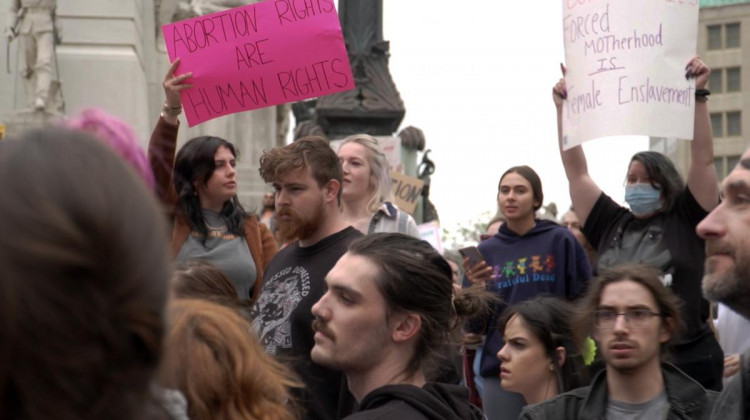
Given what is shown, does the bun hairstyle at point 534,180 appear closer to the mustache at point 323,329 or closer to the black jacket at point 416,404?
the mustache at point 323,329

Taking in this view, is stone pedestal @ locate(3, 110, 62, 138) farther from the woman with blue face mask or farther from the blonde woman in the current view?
the woman with blue face mask

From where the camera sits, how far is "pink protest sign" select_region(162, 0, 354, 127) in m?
6.20

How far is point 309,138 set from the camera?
19.6ft

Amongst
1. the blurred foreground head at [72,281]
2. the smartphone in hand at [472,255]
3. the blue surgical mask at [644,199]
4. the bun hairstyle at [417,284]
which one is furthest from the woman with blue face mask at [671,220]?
the blurred foreground head at [72,281]

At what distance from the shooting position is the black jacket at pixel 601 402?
4.80 metres

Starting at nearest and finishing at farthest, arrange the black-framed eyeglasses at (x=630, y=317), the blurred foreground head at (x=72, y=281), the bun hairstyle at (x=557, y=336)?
the blurred foreground head at (x=72, y=281), the black-framed eyeglasses at (x=630, y=317), the bun hairstyle at (x=557, y=336)

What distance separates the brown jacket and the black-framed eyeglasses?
1639 millimetres

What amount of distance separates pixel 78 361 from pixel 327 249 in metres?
4.27

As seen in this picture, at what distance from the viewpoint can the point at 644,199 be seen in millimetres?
6707

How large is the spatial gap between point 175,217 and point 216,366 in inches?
147

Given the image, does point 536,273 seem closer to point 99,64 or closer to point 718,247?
point 718,247

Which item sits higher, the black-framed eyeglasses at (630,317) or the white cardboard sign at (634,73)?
the white cardboard sign at (634,73)

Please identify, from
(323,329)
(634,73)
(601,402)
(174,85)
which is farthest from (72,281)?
(634,73)

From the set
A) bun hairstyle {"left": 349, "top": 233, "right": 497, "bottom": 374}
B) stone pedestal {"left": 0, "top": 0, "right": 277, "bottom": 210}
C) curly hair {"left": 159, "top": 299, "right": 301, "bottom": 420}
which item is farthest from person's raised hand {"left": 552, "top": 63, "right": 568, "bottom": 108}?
stone pedestal {"left": 0, "top": 0, "right": 277, "bottom": 210}
